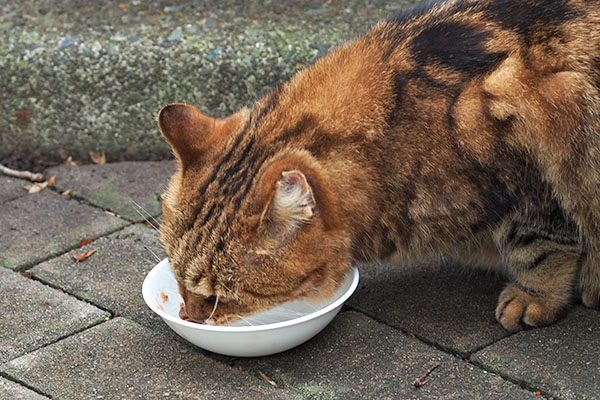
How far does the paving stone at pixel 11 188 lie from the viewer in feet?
14.5

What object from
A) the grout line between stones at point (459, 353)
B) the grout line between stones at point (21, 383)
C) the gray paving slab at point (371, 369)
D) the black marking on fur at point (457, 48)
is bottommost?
the grout line between stones at point (459, 353)

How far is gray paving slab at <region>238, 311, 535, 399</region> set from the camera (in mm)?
2871

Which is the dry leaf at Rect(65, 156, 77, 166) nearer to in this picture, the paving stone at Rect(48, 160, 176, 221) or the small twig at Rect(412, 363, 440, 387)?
the paving stone at Rect(48, 160, 176, 221)

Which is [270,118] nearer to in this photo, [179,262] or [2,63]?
[179,262]

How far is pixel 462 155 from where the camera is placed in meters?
2.94

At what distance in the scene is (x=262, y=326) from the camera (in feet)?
9.33

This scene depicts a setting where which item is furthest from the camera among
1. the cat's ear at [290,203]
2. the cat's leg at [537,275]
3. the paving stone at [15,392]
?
the cat's leg at [537,275]

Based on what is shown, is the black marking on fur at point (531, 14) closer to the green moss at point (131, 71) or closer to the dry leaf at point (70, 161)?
the green moss at point (131, 71)

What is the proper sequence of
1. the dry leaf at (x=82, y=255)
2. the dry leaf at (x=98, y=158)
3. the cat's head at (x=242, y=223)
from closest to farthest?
the cat's head at (x=242, y=223), the dry leaf at (x=82, y=255), the dry leaf at (x=98, y=158)

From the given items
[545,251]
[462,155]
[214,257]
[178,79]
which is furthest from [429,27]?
[178,79]

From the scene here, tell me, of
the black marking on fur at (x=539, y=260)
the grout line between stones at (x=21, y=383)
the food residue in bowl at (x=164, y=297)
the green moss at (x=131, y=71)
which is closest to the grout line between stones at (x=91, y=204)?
the green moss at (x=131, y=71)

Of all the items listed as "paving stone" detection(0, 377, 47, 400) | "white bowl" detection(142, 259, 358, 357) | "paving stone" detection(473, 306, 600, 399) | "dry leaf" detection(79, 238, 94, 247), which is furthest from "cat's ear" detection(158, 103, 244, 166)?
"paving stone" detection(473, 306, 600, 399)

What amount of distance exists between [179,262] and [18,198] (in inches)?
72.7

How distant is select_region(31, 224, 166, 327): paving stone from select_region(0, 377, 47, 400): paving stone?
1.92 ft
